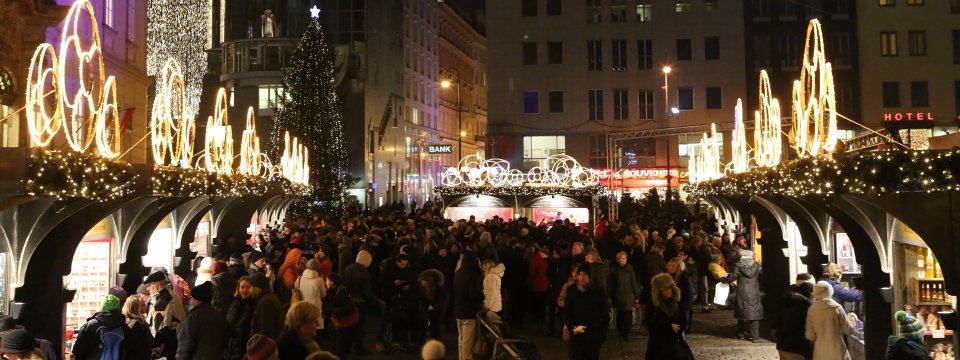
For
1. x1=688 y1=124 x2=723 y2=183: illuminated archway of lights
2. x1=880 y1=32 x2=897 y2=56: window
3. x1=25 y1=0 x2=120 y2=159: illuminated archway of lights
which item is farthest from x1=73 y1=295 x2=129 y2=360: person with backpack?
x1=880 y1=32 x2=897 y2=56: window

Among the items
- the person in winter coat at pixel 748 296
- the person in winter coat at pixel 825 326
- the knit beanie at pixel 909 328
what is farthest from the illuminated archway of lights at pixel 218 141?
the knit beanie at pixel 909 328

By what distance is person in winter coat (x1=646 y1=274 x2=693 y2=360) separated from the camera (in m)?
9.23

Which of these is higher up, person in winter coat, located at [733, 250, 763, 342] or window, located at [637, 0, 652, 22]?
window, located at [637, 0, 652, 22]

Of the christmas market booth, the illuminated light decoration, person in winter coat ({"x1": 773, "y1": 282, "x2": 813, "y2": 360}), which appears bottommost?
person in winter coat ({"x1": 773, "y1": 282, "x2": 813, "y2": 360})

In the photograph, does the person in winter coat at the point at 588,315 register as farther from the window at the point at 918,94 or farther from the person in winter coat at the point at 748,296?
the window at the point at 918,94

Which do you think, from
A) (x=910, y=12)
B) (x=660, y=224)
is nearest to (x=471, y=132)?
(x=910, y=12)

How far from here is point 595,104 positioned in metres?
55.1

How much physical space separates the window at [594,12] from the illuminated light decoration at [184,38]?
23.3 metres

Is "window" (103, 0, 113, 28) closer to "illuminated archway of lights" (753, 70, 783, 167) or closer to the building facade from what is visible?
"illuminated archway of lights" (753, 70, 783, 167)

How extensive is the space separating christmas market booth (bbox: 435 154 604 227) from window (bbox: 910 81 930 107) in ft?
80.6

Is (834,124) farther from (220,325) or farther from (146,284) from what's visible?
(146,284)

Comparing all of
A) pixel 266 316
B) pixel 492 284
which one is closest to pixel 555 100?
pixel 492 284

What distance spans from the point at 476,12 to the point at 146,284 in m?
96.3

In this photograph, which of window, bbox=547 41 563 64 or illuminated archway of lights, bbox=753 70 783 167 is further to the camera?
window, bbox=547 41 563 64
